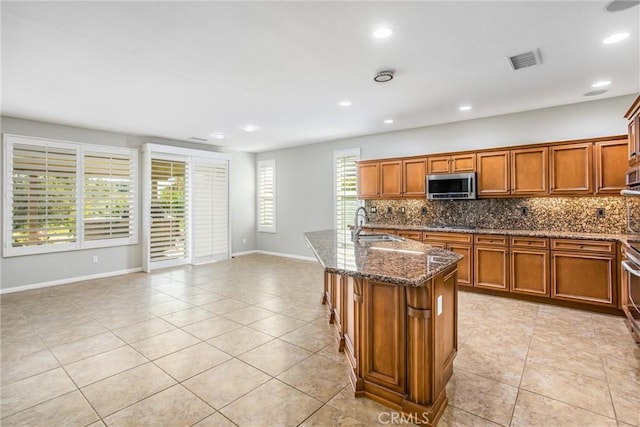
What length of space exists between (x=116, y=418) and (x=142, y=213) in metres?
5.01

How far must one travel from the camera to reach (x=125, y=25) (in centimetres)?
246

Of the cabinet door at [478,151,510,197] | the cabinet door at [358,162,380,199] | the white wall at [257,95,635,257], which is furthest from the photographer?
the cabinet door at [358,162,380,199]

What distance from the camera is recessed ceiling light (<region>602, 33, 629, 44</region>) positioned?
8.51ft

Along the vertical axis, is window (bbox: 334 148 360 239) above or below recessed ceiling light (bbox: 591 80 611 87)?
below

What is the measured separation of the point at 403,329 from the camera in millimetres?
1961

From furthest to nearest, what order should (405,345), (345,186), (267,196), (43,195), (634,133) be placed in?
(267,196) < (345,186) < (43,195) < (634,133) < (405,345)

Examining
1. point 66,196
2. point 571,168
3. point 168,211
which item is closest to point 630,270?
point 571,168

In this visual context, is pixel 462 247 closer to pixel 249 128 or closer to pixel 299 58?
pixel 299 58

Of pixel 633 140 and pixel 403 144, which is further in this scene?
pixel 403 144

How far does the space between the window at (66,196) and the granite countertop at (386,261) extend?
4772 mm

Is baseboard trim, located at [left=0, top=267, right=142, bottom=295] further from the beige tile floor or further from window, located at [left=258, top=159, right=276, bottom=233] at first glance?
window, located at [left=258, top=159, right=276, bottom=233]

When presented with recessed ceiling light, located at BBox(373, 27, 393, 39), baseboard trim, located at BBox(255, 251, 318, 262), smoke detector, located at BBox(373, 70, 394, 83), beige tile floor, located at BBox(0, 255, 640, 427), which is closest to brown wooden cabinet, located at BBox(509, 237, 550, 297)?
beige tile floor, located at BBox(0, 255, 640, 427)

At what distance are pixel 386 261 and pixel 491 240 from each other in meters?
2.98

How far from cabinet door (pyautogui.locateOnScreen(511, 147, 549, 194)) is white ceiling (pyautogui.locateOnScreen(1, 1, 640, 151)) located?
2.28ft
